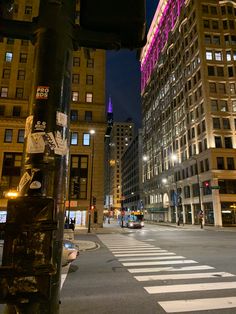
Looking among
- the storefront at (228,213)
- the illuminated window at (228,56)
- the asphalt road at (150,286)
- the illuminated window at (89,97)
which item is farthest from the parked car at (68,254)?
the illuminated window at (228,56)

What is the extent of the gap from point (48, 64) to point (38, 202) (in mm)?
1124

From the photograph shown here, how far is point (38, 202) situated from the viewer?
1.74 meters

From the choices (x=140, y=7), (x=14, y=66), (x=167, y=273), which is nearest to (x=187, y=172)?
(x=14, y=66)

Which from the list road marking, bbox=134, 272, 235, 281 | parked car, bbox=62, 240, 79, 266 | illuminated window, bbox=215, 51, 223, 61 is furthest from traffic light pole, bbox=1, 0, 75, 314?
illuminated window, bbox=215, 51, 223, 61

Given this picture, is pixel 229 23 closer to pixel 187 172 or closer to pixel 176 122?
pixel 176 122

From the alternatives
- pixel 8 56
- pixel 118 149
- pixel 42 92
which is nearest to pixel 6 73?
pixel 8 56

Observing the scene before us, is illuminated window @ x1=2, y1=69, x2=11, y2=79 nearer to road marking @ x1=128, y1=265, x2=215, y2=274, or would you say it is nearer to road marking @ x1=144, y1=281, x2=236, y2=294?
road marking @ x1=128, y1=265, x2=215, y2=274

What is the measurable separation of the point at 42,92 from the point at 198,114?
5623 centimetres

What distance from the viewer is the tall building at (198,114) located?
48250mm

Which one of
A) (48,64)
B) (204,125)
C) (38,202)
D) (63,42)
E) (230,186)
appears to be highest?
(204,125)

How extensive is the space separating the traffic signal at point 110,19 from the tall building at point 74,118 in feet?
136

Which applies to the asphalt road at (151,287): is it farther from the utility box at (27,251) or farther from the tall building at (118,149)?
the tall building at (118,149)

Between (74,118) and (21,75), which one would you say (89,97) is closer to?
(74,118)

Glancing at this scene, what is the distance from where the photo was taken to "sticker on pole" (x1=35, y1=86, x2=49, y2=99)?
2064 mm
